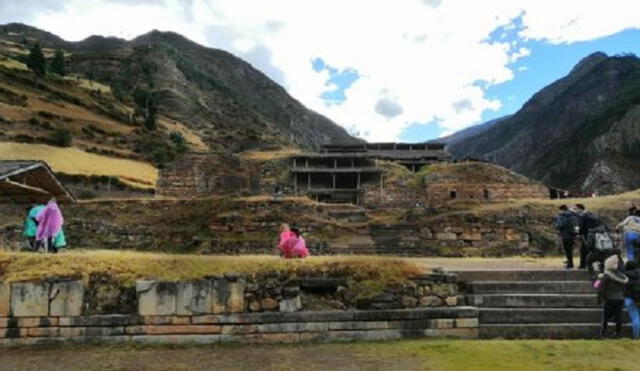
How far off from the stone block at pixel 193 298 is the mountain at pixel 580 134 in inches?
2975

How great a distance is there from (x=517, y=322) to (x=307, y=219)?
14465 mm

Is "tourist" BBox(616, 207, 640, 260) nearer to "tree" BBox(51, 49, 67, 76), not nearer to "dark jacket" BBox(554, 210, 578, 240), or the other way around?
"dark jacket" BBox(554, 210, 578, 240)

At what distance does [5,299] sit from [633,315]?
9.32 meters

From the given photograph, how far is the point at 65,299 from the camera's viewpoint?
9000 mm

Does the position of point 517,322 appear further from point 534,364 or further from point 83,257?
point 83,257

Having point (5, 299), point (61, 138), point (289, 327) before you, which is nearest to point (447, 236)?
point (289, 327)

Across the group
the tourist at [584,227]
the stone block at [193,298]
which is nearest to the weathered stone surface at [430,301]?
the stone block at [193,298]

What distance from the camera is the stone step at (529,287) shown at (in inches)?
395

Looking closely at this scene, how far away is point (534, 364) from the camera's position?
7.51 m


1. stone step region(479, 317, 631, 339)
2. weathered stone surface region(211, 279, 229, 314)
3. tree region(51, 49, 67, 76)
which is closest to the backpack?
stone step region(479, 317, 631, 339)

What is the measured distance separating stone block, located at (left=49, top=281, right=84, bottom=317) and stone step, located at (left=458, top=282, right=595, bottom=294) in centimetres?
603

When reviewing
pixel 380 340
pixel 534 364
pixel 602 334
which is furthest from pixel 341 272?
pixel 602 334

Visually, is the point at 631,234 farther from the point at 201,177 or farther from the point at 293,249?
the point at 201,177

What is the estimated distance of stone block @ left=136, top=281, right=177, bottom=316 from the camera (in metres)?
9.03
